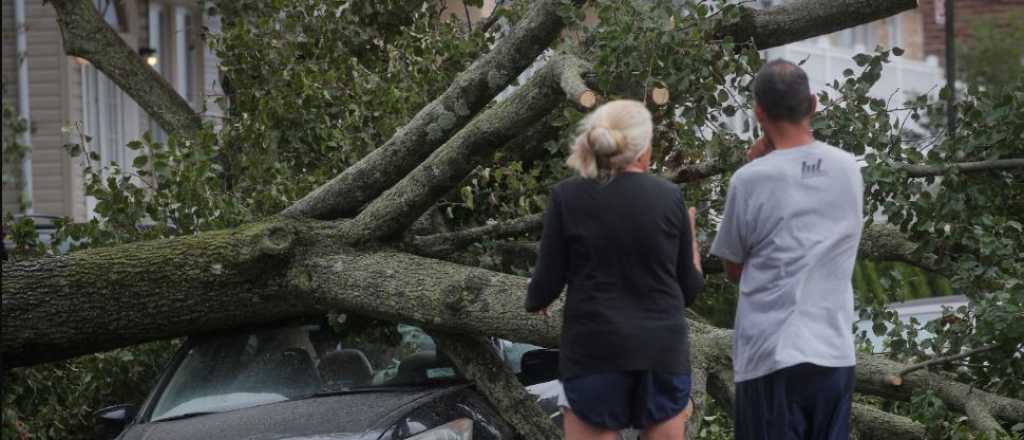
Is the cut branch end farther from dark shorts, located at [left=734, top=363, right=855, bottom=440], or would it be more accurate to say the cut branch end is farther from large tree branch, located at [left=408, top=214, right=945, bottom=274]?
dark shorts, located at [left=734, top=363, right=855, bottom=440]

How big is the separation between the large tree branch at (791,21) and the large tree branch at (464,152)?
3.44 ft

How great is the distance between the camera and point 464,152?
7.36m

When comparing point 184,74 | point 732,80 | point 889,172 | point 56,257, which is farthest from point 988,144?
point 184,74

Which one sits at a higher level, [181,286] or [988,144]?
[988,144]

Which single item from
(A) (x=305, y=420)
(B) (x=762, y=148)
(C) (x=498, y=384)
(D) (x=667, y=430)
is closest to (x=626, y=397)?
(D) (x=667, y=430)

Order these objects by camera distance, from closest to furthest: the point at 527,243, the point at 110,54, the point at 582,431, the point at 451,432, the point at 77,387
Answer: the point at 582,431 → the point at 451,432 → the point at 527,243 → the point at 77,387 → the point at 110,54

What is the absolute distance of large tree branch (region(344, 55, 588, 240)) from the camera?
7109 millimetres

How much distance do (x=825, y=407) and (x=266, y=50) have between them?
18.6ft

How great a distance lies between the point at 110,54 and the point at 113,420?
4324 millimetres

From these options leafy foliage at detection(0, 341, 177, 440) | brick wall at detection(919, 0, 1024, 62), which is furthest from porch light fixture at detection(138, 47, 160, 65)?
brick wall at detection(919, 0, 1024, 62)

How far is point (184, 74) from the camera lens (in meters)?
21.7

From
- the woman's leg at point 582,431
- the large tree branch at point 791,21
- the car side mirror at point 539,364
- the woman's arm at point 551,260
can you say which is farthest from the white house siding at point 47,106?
the woman's leg at point 582,431

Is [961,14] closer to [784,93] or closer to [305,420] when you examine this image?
[305,420]

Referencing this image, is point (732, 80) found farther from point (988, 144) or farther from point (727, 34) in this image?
point (988, 144)
